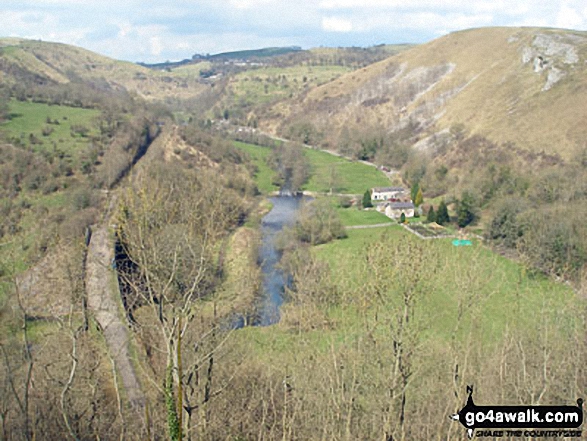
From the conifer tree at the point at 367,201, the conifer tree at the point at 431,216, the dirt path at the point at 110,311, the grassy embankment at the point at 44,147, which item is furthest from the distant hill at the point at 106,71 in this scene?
the dirt path at the point at 110,311

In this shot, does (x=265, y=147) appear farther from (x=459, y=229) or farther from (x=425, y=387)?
(x=425, y=387)

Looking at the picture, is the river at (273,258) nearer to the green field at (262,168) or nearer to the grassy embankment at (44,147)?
the green field at (262,168)

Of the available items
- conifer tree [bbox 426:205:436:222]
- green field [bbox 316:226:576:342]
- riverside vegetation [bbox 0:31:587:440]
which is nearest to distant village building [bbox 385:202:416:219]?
riverside vegetation [bbox 0:31:587:440]

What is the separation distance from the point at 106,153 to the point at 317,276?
32162mm

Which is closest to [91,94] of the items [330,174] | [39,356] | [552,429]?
[330,174]

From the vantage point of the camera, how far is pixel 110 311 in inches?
725

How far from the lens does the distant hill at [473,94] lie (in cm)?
6003

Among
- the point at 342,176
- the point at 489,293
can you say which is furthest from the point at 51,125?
the point at 489,293

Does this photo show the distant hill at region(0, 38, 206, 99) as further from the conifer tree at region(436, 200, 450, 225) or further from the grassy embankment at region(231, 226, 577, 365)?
the grassy embankment at region(231, 226, 577, 365)

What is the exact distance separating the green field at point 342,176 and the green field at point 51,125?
2891cm

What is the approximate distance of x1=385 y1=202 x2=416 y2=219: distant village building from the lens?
4972 cm

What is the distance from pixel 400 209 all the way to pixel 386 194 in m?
7.34

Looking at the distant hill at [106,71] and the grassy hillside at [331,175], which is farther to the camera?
the distant hill at [106,71]

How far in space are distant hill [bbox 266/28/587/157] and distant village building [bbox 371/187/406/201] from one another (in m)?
16.0
